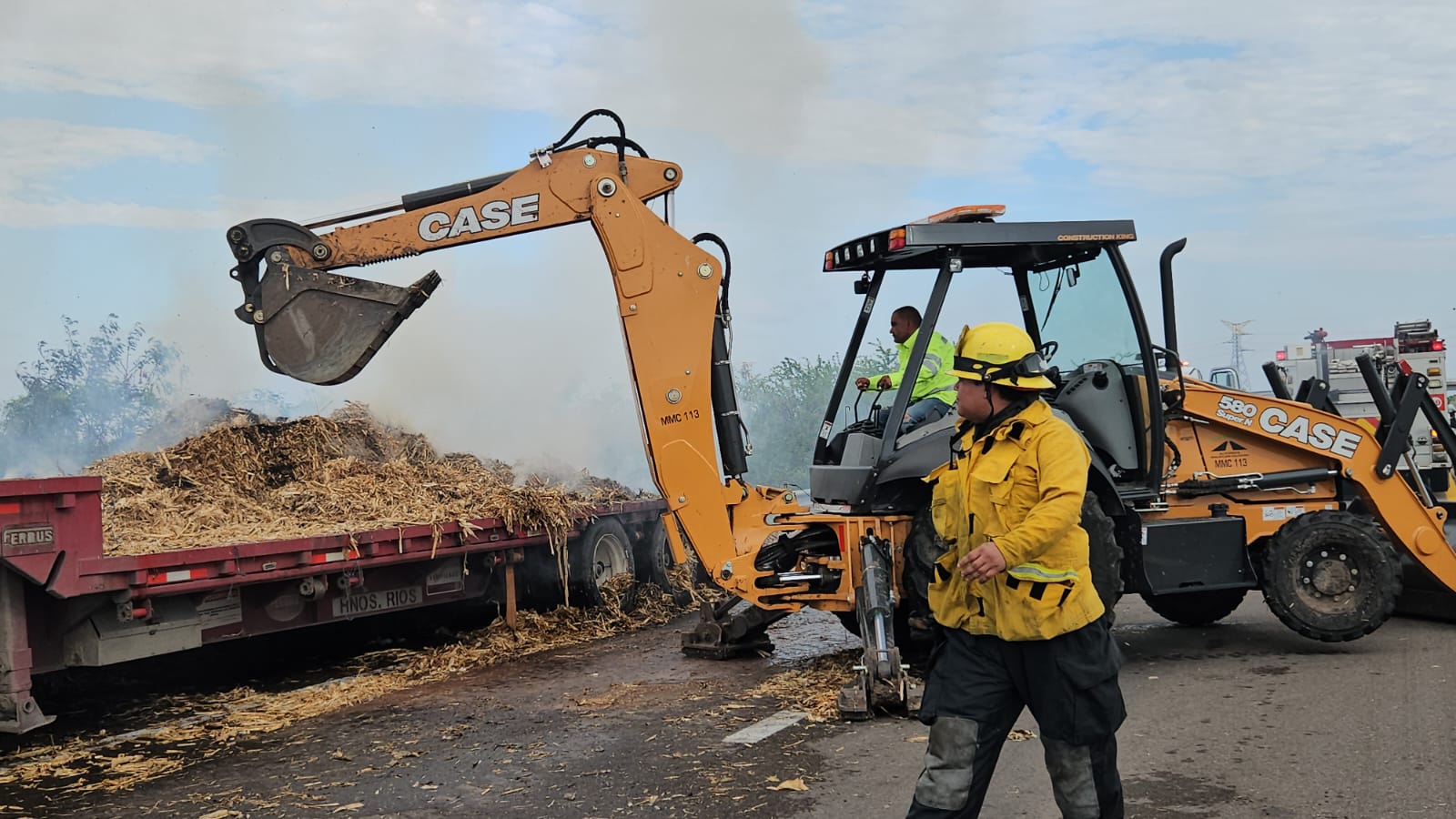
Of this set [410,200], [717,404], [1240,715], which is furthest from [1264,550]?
[410,200]

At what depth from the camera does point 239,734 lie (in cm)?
696

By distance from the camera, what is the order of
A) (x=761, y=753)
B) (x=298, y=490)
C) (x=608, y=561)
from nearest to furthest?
1. (x=761, y=753)
2. (x=298, y=490)
3. (x=608, y=561)

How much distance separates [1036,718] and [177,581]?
4895 millimetres

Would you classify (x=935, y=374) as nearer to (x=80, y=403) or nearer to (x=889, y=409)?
(x=889, y=409)

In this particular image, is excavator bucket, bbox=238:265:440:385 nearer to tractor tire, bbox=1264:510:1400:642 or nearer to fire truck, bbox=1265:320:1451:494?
tractor tire, bbox=1264:510:1400:642

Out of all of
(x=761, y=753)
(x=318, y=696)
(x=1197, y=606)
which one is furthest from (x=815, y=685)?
(x=1197, y=606)

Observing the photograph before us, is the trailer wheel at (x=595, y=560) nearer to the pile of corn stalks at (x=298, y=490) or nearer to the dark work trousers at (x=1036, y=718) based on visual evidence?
the pile of corn stalks at (x=298, y=490)

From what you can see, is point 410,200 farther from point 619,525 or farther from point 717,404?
point 619,525

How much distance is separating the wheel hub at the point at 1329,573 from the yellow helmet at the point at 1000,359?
15.8 feet

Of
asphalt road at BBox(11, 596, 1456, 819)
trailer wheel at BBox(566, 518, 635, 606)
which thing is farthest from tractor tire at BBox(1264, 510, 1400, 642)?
trailer wheel at BBox(566, 518, 635, 606)

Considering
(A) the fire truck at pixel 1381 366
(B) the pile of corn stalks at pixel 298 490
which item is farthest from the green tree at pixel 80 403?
(A) the fire truck at pixel 1381 366

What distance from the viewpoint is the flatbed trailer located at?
20.0 feet

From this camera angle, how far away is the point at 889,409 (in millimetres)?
7828

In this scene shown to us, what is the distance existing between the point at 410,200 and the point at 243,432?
8.03 ft
